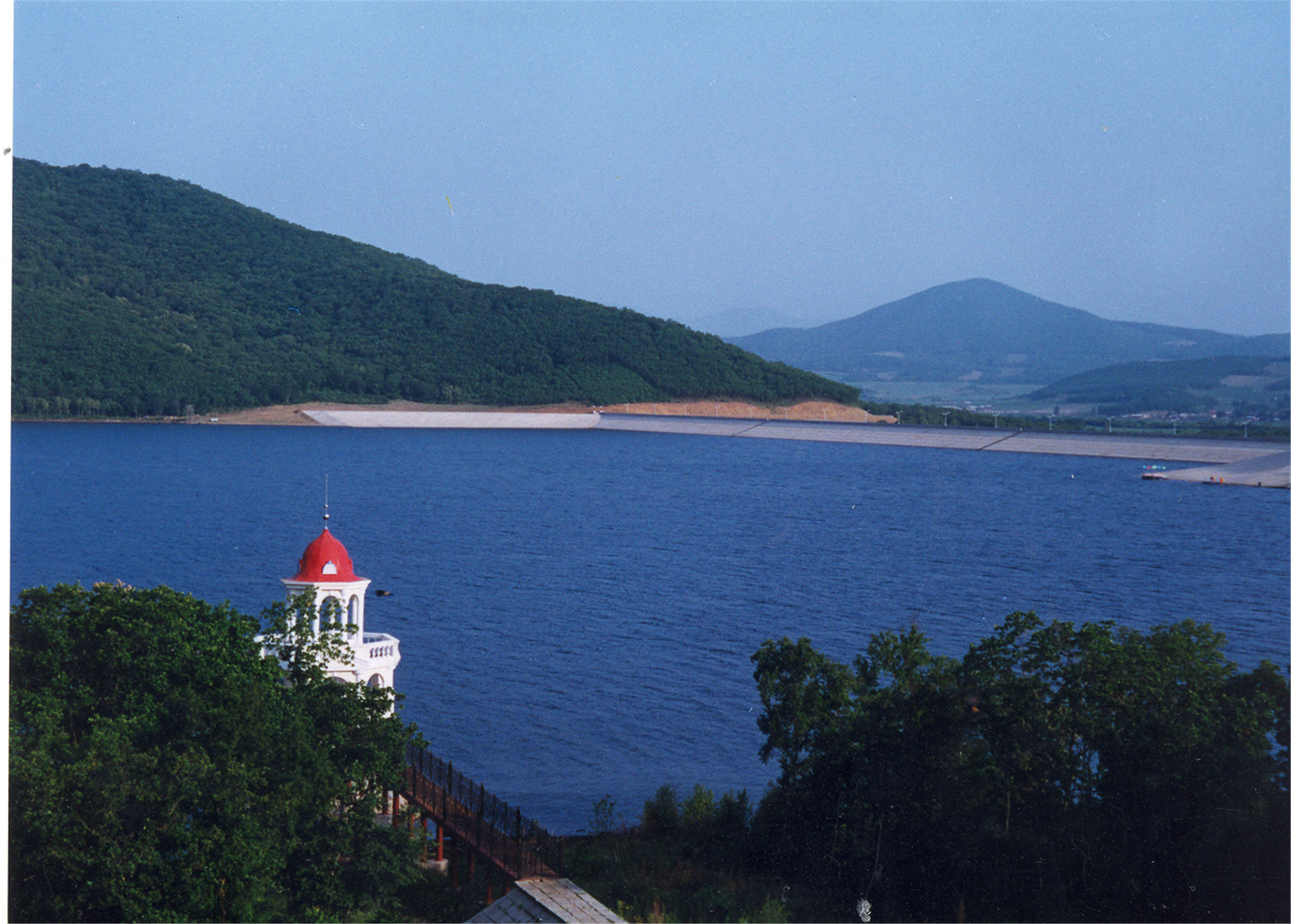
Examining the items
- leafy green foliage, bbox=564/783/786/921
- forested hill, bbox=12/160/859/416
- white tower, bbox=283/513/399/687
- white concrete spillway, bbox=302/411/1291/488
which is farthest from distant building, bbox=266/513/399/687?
forested hill, bbox=12/160/859/416

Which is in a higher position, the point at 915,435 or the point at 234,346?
the point at 234,346

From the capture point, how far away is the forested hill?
15462 centimetres

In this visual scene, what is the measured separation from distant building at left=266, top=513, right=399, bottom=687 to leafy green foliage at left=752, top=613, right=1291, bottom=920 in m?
5.76

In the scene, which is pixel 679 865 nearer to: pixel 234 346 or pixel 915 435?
pixel 915 435

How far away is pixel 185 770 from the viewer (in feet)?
41.1

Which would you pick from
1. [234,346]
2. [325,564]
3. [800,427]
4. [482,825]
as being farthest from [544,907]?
[234,346]

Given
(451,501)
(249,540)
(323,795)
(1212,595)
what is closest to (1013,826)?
(323,795)

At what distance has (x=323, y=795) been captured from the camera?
14.2 meters

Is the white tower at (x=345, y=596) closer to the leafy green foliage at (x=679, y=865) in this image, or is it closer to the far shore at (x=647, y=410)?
the leafy green foliage at (x=679, y=865)

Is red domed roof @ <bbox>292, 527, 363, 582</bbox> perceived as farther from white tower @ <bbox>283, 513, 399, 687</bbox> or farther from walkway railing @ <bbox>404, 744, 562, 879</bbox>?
walkway railing @ <bbox>404, 744, 562, 879</bbox>

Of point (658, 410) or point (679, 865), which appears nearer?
point (679, 865)

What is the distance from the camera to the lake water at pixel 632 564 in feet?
100

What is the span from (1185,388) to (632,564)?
164 feet

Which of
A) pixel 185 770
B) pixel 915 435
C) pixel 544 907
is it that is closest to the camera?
pixel 185 770
